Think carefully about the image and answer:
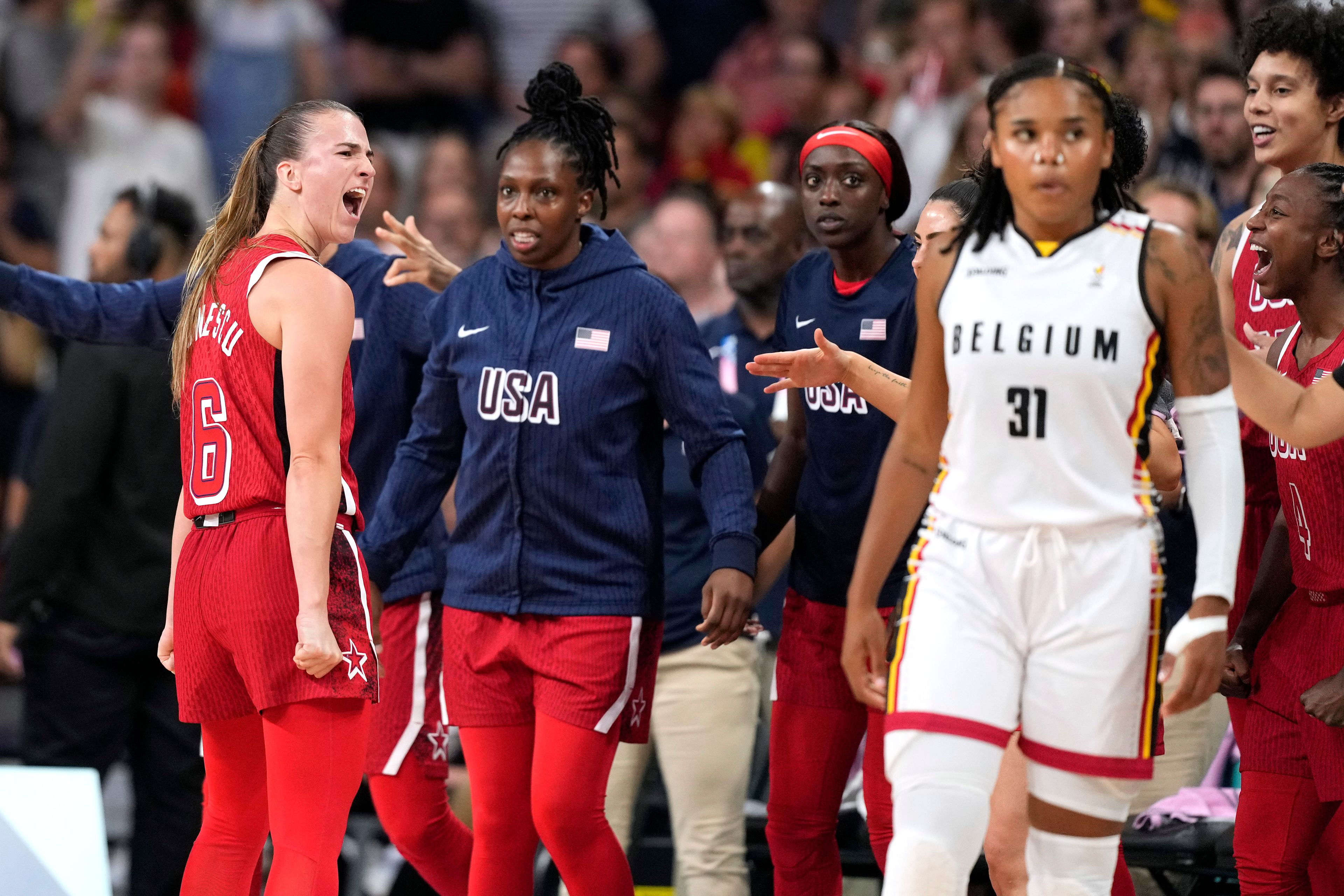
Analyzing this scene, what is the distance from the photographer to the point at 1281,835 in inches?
165

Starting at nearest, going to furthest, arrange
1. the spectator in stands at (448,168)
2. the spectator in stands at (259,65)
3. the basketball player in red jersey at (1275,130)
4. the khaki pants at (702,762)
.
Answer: the basketball player in red jersey at (1275,130) → the khaki pants at (702,762) → the spectator in stands at (448,168) → the spectator in stands at (259,65)

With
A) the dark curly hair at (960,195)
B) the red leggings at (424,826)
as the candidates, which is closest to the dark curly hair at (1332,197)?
the dark curly hair at (960,195)

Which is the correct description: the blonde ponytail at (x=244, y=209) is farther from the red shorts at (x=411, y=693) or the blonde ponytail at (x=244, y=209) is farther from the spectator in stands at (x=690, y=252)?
the spectator in stands at (x=690, y=252)

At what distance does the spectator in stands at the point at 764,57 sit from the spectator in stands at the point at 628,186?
1722 mm

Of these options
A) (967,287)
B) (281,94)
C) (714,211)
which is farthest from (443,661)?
(281,94)

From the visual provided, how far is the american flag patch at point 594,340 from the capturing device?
14.4 ft

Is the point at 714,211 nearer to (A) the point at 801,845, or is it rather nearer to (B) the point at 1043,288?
(A) the point at 801,845

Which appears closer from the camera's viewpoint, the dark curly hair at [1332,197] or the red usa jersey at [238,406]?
the red usa jersey at [238,406]

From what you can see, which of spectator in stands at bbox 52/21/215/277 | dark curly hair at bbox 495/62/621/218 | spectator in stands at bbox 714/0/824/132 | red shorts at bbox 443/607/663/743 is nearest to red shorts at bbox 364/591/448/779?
red shorts at bbox 443/607/663/743

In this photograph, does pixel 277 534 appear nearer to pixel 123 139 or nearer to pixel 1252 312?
pixel 1252 312

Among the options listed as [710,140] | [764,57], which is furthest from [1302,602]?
[764,57]

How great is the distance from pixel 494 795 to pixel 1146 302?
2091 mm

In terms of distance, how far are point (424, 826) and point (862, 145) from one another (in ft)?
7.36

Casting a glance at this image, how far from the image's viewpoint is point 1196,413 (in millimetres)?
3350
